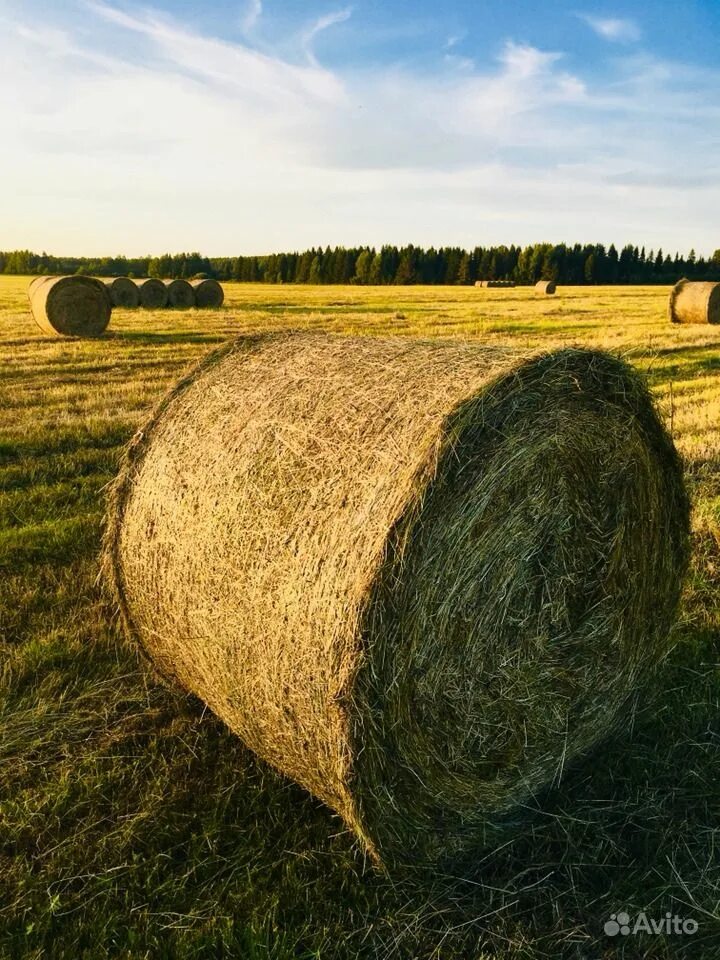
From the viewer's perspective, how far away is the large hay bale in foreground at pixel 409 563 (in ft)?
9.95

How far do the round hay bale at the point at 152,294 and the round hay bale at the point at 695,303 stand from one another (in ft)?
58.2

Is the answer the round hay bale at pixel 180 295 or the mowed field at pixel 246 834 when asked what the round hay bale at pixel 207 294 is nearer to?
the round hay bale at pixel 180 295

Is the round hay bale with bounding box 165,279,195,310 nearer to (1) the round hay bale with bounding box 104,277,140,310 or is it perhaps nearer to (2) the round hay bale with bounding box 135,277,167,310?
(2) the round hay bale with bounding box 135,277,167,310

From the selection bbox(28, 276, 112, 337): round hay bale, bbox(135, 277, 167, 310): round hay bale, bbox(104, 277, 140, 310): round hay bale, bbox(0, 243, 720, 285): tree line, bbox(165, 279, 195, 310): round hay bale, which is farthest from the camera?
bbox(0, 243, 720, 285): tree line

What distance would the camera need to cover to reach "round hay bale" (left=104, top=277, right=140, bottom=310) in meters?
30.0

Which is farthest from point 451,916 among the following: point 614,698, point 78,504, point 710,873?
point 78,504

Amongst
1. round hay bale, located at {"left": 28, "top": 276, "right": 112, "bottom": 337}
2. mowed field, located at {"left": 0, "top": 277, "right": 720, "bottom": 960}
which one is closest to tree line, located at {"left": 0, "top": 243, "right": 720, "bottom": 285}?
round hay bale, located at {"left": 28, "top": 276, "right": 112, "bottom": 337}

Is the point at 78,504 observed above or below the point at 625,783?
above

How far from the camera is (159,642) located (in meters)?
4.17

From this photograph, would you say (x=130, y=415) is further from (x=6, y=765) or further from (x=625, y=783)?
(x=625, y=783)

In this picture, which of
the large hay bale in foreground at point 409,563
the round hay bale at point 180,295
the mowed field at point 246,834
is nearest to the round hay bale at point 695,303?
the round hay bale at point 180,295

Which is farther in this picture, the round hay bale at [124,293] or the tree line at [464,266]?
the tree line at [464,266]

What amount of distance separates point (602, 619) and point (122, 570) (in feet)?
7.71

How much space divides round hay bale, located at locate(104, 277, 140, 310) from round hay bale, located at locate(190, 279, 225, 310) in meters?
2.36
